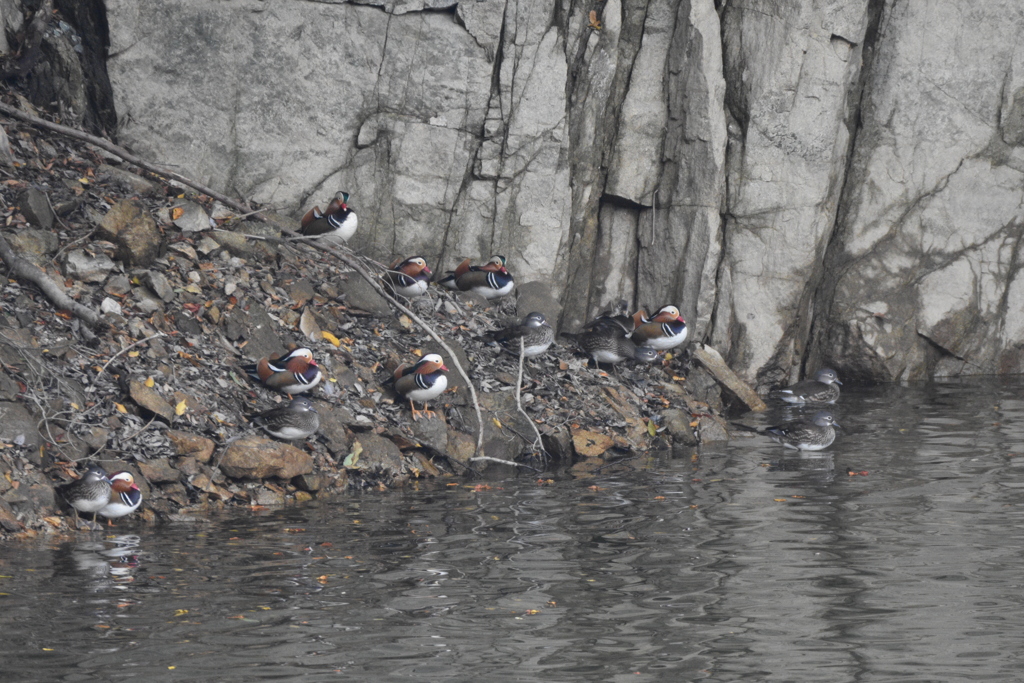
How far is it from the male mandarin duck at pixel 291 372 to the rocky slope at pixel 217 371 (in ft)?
0.66

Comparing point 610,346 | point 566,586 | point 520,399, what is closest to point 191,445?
point 520,399

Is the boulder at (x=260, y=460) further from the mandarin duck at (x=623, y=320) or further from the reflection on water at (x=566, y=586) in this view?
the mandarin duck at (x=623, y=320)

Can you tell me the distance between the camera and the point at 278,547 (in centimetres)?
870

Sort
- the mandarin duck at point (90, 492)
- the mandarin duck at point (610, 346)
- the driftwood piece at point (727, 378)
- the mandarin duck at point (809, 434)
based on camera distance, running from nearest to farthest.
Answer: the mandarin duck at point (90, 492) → the mandarin duck at point (809, 434) → the mandarin duck at point (610, 346) → the driftwood piece at point (727, 378)

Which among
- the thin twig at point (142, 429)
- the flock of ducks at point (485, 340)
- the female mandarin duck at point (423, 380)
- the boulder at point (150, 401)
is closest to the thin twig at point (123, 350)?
the boulder at point (150, 401)

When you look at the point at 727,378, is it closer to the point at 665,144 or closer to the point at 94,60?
the point at 665,144

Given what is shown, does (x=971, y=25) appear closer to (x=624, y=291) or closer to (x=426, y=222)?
(x=624, y=291)

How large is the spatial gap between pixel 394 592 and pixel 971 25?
44.2 ft

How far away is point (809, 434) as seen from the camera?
12.4 metres

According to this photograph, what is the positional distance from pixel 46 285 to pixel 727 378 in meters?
8.57

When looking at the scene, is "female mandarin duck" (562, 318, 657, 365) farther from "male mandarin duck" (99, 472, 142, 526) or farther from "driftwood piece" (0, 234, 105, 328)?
"male mandarin duck" (99, 472, 142, 526)

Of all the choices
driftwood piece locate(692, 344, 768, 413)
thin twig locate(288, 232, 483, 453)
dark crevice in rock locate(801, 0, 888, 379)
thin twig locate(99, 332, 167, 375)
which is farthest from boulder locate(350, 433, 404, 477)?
dark crevice in rock locate(801, 0, 888, 379)

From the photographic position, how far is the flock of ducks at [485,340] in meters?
10.9

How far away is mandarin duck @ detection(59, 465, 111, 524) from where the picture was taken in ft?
30.0
